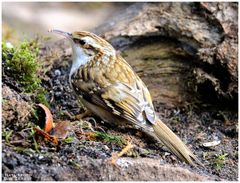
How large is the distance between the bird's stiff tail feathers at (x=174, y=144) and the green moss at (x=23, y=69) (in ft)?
3.71

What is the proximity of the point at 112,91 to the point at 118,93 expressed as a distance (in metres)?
0.06

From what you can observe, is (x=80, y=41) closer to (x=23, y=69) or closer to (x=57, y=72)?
(x=23, y=69)

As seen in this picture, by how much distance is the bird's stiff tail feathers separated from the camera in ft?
16.2

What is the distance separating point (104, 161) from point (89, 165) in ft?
0.43

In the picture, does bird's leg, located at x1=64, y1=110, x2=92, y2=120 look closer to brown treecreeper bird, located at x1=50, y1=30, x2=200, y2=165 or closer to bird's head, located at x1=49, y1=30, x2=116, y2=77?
brown treecreeper bird, located at x1=50, y1=30, x2=200, y2=165

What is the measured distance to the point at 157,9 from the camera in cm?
683

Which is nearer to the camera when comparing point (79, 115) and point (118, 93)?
point (118, 93)

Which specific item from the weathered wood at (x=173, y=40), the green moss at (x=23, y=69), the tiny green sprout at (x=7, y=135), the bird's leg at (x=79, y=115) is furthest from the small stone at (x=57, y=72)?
the tiny green sprout at (x=7, y=135)

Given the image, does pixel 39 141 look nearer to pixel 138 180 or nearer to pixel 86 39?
pixel 138 180

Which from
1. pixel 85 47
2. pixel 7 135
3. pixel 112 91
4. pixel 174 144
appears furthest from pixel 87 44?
pixel 7 135

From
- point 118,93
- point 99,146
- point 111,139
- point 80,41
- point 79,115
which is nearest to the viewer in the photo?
point 99,146

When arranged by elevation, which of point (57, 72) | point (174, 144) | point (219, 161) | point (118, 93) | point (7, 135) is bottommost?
point (219, 161)

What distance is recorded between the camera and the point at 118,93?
17.8 feet

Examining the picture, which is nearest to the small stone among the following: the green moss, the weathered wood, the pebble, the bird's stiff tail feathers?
the pebble
